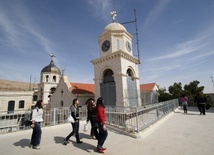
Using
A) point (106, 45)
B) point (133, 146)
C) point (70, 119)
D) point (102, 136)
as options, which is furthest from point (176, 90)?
point (70, 119)

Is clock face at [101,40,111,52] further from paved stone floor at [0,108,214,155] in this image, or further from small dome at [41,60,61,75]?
small dome at [41,60,61,75]

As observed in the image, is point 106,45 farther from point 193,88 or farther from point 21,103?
point 21,103

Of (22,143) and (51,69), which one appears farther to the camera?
(51,69)

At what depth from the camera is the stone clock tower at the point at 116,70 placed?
10828 millimetres

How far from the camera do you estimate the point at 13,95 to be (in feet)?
75.2

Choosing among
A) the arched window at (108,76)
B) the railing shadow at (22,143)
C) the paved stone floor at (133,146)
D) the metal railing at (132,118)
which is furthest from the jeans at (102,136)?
the arched window at (108,76)

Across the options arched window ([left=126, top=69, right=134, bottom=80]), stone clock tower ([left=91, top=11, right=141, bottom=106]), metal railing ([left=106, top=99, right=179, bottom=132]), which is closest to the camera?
metal railing ([left=106, top=99, right=179, bottom=132])

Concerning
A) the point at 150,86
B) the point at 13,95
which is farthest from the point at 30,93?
the point at 150,86

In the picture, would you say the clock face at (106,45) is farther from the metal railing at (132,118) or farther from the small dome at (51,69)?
the small dome at (51,69)

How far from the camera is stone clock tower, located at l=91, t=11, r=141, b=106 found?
10828 mm

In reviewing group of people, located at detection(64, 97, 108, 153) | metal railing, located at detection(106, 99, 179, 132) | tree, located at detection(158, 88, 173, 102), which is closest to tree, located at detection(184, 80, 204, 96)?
tree, located at detection(158, 88, 173, 102)

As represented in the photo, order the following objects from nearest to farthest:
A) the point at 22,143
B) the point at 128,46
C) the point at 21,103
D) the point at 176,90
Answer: the point at 22,143 → the point at 128,46 → the point at 176,90 → the point at 21,103

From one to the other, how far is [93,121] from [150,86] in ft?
100.0

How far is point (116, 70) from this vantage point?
11070 millimetres
